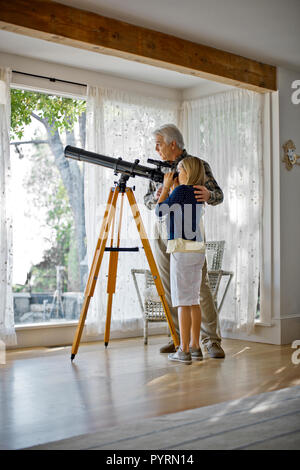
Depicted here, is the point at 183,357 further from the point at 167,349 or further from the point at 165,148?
the point at 165,148

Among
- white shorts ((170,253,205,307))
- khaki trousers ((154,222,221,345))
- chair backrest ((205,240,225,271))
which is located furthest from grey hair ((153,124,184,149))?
chair backrest ((205,240,225,271))

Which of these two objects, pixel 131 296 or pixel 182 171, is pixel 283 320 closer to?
pixel 131 296

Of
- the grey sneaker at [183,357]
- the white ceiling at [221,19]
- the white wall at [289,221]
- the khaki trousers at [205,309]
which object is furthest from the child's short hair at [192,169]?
the white wall at [289,221]

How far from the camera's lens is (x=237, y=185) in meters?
5.48

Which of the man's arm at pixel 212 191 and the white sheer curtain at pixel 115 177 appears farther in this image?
the white sheer curtain at pixel 115 177

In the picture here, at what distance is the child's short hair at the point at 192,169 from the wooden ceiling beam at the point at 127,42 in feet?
2.59

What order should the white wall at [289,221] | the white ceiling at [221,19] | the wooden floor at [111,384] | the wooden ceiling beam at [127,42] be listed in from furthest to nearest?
the white wall at [289,221]
the white ceiling at [221,19]
the wooden ceiling beam at [127,42]
the wooden floor at [111,384]

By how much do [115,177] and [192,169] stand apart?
1535mm

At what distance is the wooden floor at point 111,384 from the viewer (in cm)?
266

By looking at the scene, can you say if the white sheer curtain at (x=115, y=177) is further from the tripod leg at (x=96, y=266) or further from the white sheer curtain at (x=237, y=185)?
the tripod leg at (x=96, y=266)

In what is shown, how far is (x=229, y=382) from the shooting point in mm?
3523

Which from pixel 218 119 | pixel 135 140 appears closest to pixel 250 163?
pixel 218 119

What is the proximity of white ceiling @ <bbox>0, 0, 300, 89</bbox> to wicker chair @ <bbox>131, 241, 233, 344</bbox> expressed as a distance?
173 cm

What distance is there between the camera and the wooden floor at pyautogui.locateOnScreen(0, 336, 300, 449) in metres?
2.66
